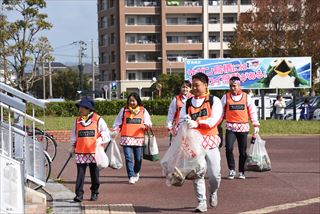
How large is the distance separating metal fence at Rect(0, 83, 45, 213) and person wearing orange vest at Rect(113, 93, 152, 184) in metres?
2.09

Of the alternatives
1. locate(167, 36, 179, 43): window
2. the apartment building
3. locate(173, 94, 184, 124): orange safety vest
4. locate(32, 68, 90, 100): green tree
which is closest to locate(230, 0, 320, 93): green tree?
the apartment building

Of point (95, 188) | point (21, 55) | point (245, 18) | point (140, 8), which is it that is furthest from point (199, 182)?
point (140, 8)

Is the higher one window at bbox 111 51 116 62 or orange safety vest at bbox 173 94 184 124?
window at bbox 111 51 116 62

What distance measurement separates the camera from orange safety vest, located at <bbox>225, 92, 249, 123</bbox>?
31.6 feet

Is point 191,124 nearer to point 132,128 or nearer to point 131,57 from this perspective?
point 132,128

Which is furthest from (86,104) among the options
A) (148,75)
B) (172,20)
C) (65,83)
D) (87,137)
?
(65,83)

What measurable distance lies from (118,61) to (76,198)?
2584 inches

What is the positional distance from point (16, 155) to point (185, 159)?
2.07 metres

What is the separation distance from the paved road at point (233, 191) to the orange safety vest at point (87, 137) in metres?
0.75

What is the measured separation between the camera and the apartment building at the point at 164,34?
71312 millimetres

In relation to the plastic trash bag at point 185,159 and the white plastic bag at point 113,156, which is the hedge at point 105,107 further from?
the plastic trash bag at point 185,159

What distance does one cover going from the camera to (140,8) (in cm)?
7131

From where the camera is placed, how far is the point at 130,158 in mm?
9242

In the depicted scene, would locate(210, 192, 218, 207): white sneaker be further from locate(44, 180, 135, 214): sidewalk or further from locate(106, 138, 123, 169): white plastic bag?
locate(106, 138, 123, 169): white plastic bag
